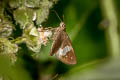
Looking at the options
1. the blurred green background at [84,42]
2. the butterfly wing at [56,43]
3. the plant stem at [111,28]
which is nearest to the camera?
the butterfly wing at [56,43]

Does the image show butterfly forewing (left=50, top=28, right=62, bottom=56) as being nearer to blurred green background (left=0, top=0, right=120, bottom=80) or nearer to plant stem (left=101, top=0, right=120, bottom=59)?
blurred green background (left=0, top=0, right=120, bottom=80)

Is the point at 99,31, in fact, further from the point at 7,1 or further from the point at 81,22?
the point at 7,1

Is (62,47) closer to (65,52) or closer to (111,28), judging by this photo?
(65,52)

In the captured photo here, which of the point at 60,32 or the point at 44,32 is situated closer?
the point at 44,32

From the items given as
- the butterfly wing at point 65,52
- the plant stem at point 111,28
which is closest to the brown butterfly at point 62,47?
the butterfly wing at point 65,52

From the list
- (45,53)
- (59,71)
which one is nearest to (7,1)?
(45,53)

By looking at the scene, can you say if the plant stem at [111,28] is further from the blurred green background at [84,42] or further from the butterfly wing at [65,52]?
the butterfly wing at [65,52]

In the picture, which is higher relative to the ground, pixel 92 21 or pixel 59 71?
pixel 92 21
